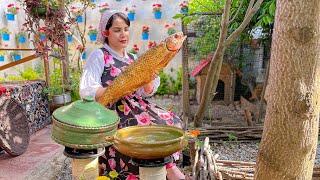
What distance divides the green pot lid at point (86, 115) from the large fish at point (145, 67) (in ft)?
1.29

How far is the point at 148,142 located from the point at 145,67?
60cm

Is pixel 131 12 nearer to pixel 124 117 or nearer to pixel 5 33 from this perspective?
pixel 5 33

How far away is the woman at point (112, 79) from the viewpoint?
2.36 meters

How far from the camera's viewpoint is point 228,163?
7.17 feet

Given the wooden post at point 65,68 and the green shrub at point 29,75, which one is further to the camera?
the green shrub at point 29,75

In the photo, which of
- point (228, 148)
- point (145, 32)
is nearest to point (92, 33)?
point (145, 32)

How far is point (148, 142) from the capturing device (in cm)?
138

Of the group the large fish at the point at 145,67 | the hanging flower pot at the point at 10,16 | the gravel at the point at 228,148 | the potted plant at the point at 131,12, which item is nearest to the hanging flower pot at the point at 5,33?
the hanging flower pot at the point at 10,16

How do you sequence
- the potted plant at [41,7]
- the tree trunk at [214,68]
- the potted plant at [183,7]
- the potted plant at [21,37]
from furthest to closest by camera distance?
1. the potted plant at [21,37]
2. the potted plant at [183,7]
3. the potted plant at [41,7]
4. the tree trunk at [214,68]

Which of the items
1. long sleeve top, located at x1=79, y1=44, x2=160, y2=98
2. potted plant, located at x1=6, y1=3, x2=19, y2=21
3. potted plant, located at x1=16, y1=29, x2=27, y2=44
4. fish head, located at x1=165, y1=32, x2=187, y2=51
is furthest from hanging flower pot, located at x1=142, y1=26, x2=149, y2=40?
fish head, located at x1=165, y1=32, x2=187, y2=51

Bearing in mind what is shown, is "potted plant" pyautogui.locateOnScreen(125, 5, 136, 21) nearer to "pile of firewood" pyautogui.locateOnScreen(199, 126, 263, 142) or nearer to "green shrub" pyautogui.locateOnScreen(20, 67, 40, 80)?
"green shrub" pyautogui.locateOnScreen(20, 67, 40, 80)

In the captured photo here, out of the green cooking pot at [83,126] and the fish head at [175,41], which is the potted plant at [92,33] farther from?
the green cooking pot at [83,126]

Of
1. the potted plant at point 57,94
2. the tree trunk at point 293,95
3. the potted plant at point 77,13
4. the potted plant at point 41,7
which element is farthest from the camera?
the potted plant at point 77,13

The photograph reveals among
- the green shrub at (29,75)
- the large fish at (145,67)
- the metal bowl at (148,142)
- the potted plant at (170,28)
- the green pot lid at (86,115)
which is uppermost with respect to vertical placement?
the potted plant at (170,28)
